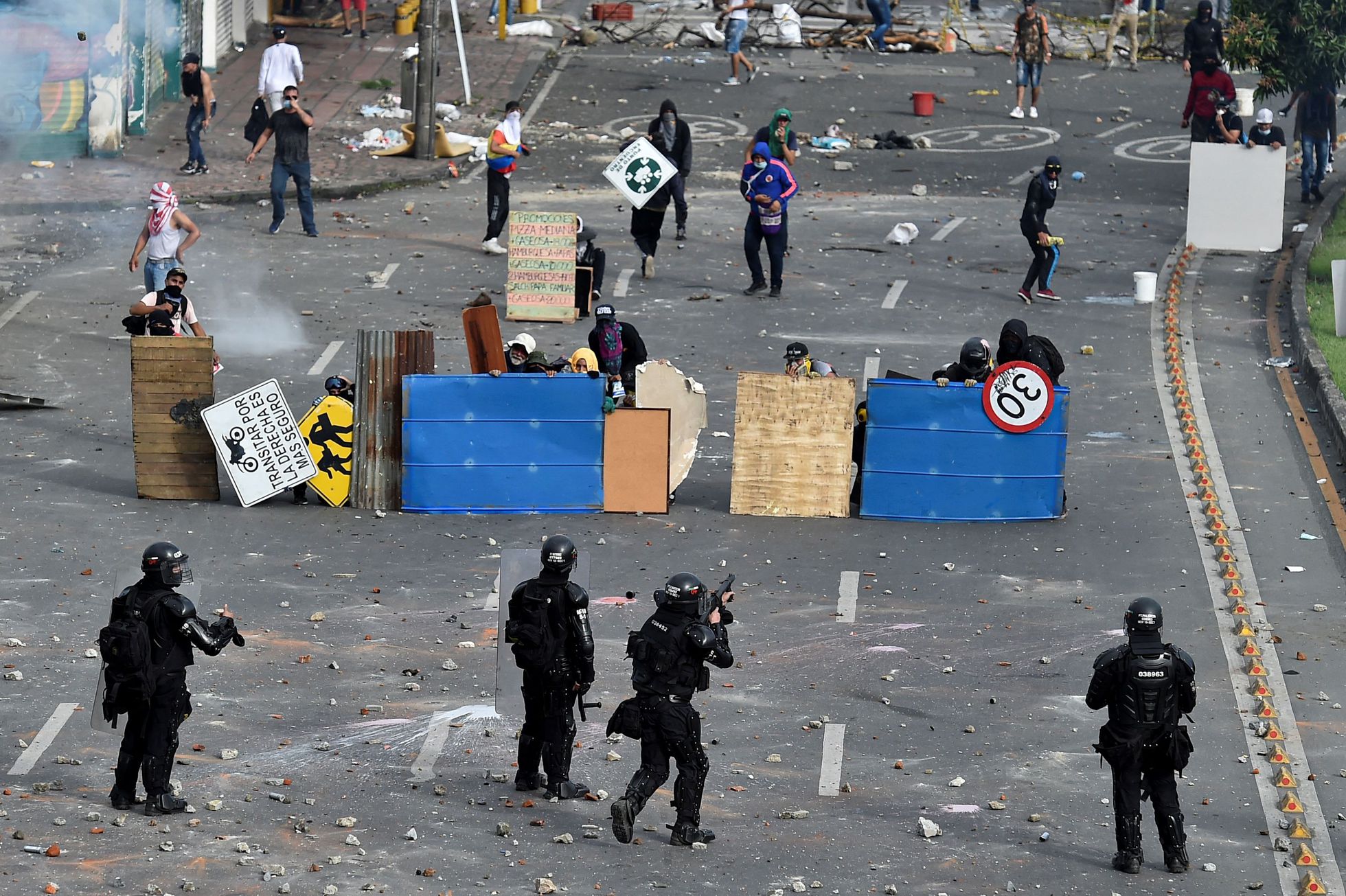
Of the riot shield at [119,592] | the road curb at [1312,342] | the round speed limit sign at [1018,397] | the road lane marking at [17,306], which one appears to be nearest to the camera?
the riot shield at [119,592]

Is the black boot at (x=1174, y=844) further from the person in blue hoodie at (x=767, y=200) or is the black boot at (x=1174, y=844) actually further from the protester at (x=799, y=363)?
the person in blue hoodie at (x=767, y=200)

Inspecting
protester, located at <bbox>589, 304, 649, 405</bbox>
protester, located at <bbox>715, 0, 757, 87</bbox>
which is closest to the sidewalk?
protester, located at <bbox>715, 0, 757, 87</bbox>

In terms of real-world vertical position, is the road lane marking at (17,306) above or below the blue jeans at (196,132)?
below

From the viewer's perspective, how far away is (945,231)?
27781 mm

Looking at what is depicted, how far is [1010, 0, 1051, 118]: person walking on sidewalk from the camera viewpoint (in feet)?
109

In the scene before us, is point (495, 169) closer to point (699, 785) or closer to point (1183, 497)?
point (1183, 497)

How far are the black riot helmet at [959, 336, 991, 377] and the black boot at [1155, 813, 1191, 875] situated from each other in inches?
286

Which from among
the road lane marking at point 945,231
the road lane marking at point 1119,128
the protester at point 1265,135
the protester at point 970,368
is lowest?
the protester at point 970,368

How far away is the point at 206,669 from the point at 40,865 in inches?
142

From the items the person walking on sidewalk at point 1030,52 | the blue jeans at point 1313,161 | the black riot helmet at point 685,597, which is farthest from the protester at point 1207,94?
the black riot helmet at point 685,597

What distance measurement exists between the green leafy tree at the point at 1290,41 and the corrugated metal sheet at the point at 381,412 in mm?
15707

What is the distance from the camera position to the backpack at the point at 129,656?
1088 cm

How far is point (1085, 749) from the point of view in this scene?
12.7 m

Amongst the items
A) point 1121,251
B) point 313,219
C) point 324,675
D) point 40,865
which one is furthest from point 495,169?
point 40,865
